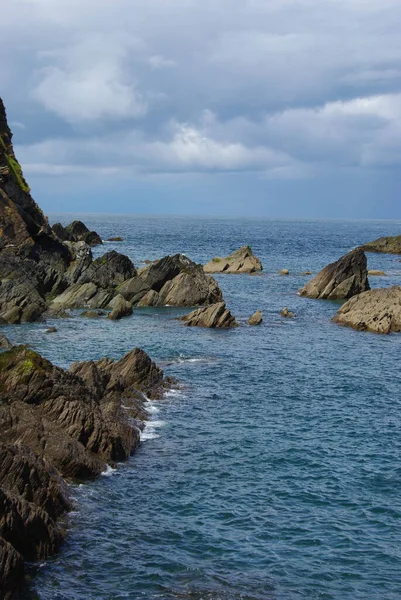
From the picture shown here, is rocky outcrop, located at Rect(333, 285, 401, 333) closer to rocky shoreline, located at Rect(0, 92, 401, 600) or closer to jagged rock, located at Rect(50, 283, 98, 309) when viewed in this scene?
rocky shoreline, located at Rect(0, 92, 401, 600)

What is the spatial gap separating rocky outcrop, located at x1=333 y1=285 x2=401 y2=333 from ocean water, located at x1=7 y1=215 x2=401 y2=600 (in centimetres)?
934

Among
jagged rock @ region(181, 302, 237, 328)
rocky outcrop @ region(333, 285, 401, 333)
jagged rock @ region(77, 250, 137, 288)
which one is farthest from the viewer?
jagged rock @ region(77, 250, 137, 288)

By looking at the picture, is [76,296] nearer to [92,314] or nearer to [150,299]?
[92,314]

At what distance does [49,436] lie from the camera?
3569 centimetres

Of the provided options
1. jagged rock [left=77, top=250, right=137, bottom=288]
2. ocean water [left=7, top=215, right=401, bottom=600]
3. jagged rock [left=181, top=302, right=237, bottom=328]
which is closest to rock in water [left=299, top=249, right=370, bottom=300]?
jagged rock [left=181, top=302, right=237, bottom=328]

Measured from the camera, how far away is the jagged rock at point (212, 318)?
257 ft

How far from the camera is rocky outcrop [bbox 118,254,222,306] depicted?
92250 millimetres

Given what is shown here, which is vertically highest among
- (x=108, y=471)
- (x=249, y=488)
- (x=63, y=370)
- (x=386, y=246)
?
(x=386, y=246)

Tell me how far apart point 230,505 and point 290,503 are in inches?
116

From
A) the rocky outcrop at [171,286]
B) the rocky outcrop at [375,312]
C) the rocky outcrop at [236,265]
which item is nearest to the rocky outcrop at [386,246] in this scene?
the rocky outcrop at [236,265]

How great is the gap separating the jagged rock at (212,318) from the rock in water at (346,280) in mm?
25503

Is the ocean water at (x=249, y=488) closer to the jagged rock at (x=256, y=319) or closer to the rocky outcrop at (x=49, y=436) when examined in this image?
the rocky outcrop at (x=49, y=436)

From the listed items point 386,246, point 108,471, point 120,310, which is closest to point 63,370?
point 108,471

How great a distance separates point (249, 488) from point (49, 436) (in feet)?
34.0
